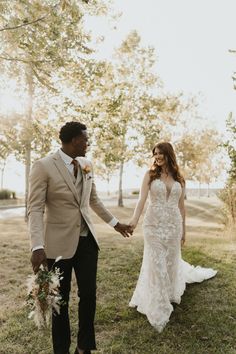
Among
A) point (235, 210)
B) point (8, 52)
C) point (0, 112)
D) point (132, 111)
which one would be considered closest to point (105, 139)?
point (0, 112)


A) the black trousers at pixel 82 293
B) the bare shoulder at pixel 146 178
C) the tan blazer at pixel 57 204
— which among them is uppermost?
the bare shoulder at pixel 146 178

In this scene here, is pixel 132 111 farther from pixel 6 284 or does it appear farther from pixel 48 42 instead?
pixel 6 284

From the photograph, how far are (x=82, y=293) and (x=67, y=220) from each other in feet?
3.05

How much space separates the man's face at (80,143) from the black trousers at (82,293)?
41.0 inches

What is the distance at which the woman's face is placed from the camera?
7.12m

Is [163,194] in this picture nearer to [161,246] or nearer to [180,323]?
[161,246]

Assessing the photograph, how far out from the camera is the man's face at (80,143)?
4.94 m

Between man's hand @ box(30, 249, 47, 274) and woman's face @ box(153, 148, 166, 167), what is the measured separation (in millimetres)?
3200

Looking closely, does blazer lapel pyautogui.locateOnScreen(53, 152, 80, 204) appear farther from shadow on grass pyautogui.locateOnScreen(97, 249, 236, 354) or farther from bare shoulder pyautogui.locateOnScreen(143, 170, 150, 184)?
bare shoulder pyautogui.locateOnScreen(143, 170, 150, 184)

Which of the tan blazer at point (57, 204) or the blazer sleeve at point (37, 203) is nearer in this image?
the blazer sleeve at point (37, 203)

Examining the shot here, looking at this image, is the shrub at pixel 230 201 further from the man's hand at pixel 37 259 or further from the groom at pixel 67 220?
the man's hand at pixel 37 259

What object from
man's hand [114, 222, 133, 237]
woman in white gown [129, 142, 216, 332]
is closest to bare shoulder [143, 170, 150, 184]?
woman in white gown [129, 142, 216, 332]

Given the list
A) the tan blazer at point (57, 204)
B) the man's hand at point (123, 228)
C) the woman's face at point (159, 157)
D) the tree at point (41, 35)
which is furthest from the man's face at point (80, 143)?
the tree at point (41, 35)

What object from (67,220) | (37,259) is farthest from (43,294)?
(67,220)
